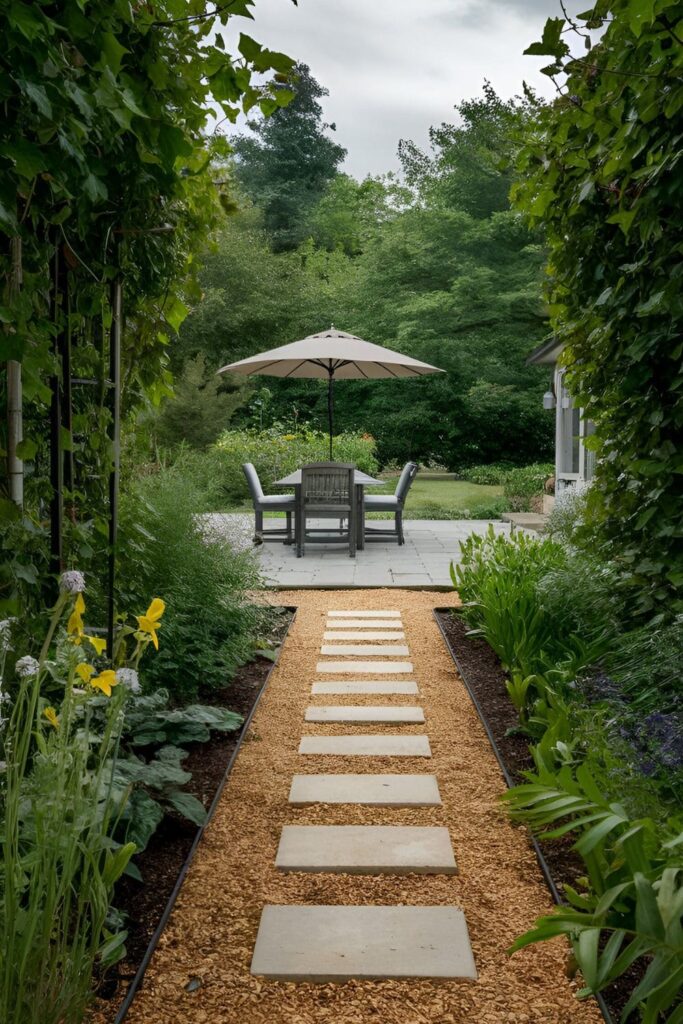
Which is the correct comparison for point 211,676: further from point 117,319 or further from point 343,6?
point 343,6

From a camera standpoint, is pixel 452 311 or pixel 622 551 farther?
pixel 452 311

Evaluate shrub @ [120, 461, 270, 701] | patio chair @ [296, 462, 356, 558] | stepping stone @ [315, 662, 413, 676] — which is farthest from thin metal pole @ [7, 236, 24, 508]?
patio chair @ [296, 462, 356, 558]

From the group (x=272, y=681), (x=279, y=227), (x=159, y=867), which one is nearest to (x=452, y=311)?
(x=279, y=227)

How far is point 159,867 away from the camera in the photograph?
2.46m

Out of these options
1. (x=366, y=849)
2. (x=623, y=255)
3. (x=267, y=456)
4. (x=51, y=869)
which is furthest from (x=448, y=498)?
(x=51, y=869)

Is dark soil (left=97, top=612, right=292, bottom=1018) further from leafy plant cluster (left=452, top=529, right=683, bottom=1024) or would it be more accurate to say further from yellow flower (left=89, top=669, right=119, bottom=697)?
leafy plant cluster (left=452, top=529, right=683, bottom=1024)

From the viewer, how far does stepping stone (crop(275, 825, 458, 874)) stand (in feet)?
8.08

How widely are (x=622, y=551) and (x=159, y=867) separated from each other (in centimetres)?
220

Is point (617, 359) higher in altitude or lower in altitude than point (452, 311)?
lower

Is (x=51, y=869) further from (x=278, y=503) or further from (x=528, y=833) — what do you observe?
(x=278, y=503)

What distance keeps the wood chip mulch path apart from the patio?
2066 millimetres

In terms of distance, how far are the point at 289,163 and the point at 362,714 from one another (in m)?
29.5

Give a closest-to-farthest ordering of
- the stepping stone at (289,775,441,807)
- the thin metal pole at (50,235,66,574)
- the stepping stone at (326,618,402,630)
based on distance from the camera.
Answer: the thin metal pole at (50,235,66,574), the stepping stone at (289,775,441,807), the stepping stone at (326,618,402,630)

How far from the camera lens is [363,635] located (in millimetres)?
5449
